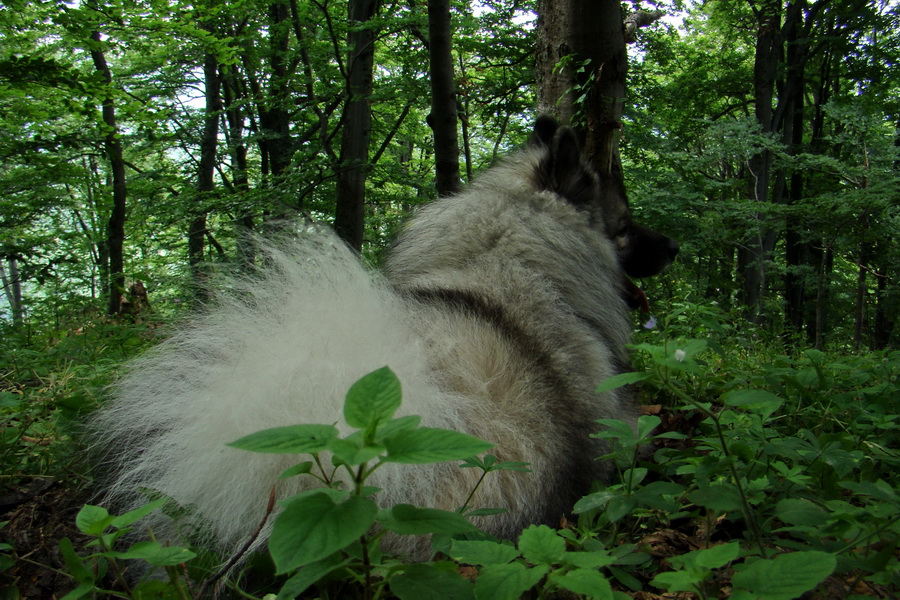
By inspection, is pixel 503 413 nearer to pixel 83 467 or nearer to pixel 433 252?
pixel 433 252

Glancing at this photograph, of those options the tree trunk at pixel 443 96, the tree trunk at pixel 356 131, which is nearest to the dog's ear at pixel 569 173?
the tree trunk at pixel 443 96

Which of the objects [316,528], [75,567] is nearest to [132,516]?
[75,567]

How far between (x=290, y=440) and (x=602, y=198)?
278 cm

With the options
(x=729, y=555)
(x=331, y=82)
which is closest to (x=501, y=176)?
(x=729, y=555)

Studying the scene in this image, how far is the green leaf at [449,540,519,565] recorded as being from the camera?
879mm

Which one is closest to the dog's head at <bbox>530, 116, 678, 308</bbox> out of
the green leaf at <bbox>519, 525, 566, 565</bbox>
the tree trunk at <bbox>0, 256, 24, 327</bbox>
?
the green leaf at <bbox>519, 525, 566, 565</bbox>

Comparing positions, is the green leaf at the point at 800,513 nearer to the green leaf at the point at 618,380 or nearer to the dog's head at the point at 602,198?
the green leaf at the point at 618,380

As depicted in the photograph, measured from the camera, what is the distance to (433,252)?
8.57 ft

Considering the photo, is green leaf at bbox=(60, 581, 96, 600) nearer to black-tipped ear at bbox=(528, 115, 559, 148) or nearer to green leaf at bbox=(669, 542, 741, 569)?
green leaf at bbox=(669, 542, 741, 569)

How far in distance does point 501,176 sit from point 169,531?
232 centimetres

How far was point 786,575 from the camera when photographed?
0.76 m

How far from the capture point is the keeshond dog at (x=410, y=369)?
1367mm

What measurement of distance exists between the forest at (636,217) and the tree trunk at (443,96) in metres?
0.02

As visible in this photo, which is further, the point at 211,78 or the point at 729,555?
the point at 211,78
